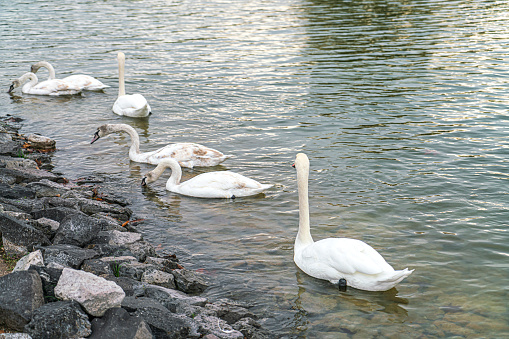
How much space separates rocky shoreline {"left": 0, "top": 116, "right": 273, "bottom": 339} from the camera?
5219 mm

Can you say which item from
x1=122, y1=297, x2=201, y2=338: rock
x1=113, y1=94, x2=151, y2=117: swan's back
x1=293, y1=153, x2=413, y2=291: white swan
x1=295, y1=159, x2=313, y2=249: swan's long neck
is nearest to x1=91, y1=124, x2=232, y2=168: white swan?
x1=113, y1=94, x2=151, y2=117: swan's back

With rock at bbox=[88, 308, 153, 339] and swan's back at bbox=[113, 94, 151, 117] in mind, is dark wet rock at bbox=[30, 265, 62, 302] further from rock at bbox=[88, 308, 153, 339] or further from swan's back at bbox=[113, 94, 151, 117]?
swan's back at bbox=[113, 94, 151, 117]

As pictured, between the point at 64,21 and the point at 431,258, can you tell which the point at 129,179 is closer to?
the point at 431,258

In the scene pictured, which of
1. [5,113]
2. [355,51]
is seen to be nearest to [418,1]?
[355,51]

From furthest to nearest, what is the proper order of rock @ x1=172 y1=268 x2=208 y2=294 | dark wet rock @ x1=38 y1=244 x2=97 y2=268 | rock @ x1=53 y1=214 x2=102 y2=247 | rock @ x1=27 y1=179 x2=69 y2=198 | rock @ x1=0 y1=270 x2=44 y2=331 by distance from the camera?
rock @ x1=27 y1=179 x2=69 y2=198, rock @ x1=53 y1=214 x2=102 y2=247, rock @ x1=172 y1=268 x2=208 y2=294, dark wet rock @ x1=38 y1=244 x2=97 y2=268, rock @ x1=0 y1=270 x2=44 y2=331

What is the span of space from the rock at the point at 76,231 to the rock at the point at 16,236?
67 centimetres

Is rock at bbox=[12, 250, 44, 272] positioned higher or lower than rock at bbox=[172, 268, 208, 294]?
higher

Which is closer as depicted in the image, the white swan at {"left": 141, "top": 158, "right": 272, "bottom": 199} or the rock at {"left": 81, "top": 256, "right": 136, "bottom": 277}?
the rock at {"left": 81, "top": 256, "right": 136, "bottom": 277}

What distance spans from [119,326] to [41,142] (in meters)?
9.85

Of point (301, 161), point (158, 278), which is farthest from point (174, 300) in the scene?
point (301, 161)

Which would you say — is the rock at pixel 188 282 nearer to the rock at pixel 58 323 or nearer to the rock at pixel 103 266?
the rock at pixel 103 266

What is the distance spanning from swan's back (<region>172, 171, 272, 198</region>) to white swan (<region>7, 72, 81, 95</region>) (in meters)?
10.2

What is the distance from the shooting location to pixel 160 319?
18.6 ft

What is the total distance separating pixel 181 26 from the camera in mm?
31453
